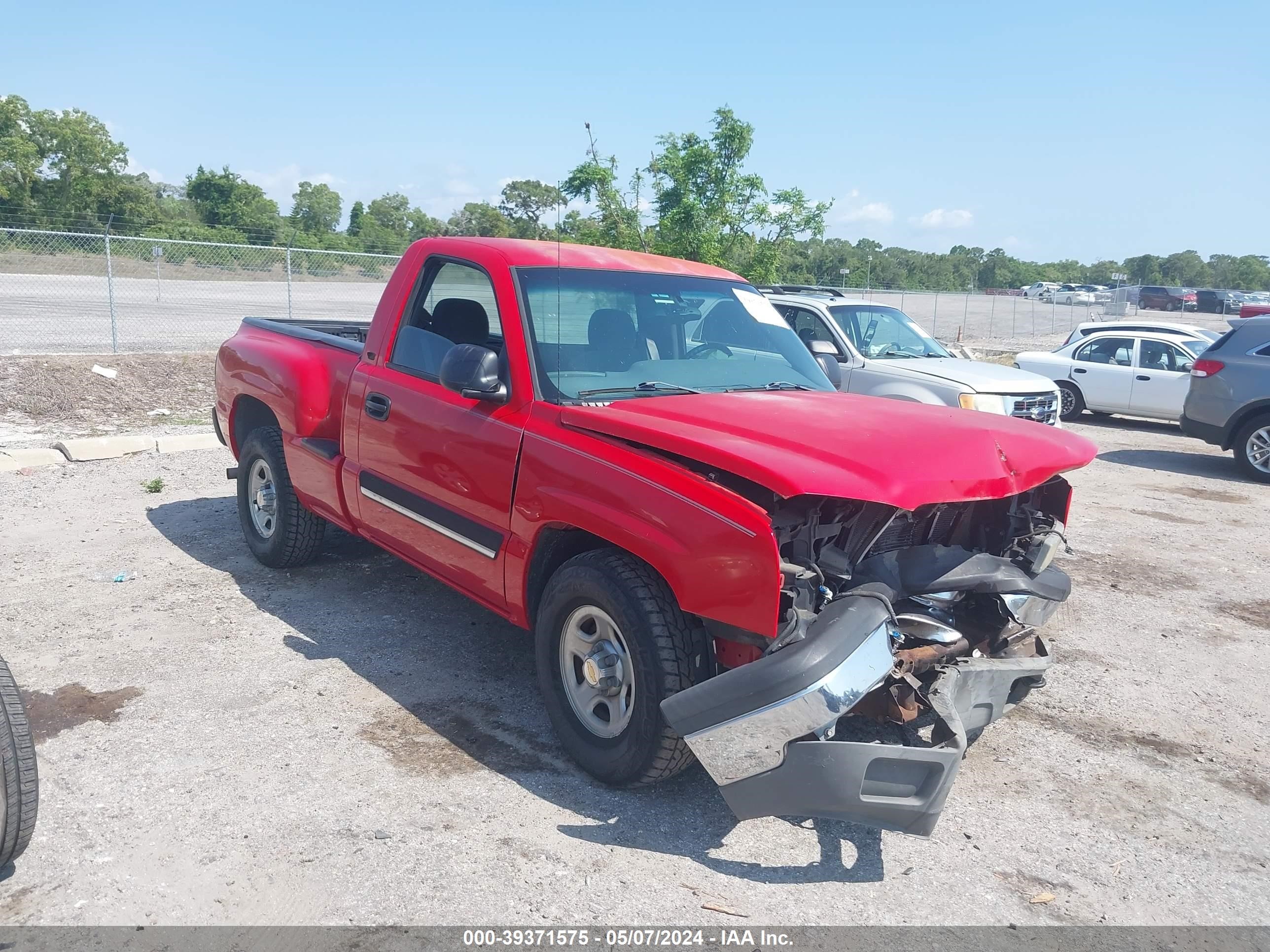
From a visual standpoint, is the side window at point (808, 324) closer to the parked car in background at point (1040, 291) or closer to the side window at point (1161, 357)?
the side window at point (1161, 357)

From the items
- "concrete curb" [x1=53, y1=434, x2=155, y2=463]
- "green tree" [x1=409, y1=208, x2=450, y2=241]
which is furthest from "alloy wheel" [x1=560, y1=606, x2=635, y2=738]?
"green tree" [x1=409, y1=208, x2=450, y2=241]

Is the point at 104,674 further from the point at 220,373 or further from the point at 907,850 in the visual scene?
the point at 907,850

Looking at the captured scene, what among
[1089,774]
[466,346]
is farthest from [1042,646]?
[466,346]

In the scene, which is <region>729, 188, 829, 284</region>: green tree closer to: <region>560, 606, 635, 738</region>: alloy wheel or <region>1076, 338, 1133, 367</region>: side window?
<region>1076, 338, 1133, 367</region>: side window

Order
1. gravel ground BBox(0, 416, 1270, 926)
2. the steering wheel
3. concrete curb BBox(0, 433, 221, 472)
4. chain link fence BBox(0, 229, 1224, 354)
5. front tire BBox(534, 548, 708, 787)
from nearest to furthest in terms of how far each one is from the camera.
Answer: gravel ground BBox(0, 416, 1270, 926), front tire BBox(534, 548, 708, 787), the steering wheel, concrete curb BBox(0, 433, 221, 472), chain link fence BBox(0, 229, 1224, 354)

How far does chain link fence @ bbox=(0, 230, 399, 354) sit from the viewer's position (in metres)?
16.9

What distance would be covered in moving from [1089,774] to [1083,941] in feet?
4.02

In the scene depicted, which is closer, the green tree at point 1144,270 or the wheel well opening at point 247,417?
the wheel well opening at point 247,417

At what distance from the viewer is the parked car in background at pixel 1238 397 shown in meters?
11.3

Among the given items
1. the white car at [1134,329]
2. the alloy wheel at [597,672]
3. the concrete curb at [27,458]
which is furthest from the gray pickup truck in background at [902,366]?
the concrete curb at [27,458]

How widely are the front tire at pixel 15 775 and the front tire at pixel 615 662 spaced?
1.81m

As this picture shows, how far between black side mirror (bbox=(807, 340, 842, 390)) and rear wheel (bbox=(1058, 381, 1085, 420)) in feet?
22.1

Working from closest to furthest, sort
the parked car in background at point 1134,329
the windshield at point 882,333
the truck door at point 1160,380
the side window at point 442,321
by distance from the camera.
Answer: the side window at point 442,321 → the windshield at point 882,333 → the truck door at point 1160,380 → the parked car in background at point 1134,329

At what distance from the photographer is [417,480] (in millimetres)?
4750
